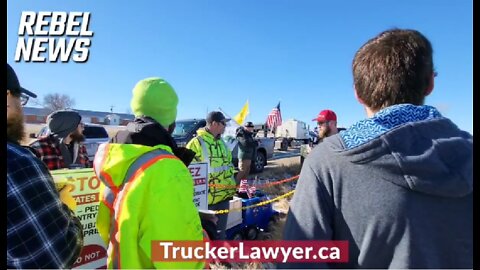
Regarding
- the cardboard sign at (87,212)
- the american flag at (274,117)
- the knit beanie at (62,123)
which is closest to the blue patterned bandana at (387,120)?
the cardboard sign at (87,212)

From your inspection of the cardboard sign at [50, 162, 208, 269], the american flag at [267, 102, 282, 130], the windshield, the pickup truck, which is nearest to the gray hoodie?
the cardboard sign at [50, 162, 208, 269]

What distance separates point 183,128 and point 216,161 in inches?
264

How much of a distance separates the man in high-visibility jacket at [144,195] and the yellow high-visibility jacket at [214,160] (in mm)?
2334

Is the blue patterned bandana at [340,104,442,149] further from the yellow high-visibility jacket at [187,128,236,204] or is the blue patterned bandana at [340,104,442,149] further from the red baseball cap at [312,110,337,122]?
the red baseball cap at [312,110,337,122]

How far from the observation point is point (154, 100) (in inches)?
68.3

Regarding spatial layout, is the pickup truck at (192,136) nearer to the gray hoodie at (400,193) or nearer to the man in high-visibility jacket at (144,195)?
the man in high-visibility jacket at (144,195)

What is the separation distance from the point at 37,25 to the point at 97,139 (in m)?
7.98

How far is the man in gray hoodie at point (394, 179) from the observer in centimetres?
96

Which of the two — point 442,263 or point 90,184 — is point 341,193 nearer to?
point 442,263

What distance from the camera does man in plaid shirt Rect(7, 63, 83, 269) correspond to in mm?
1266

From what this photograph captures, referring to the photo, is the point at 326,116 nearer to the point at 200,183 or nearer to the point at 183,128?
the point at 200,183

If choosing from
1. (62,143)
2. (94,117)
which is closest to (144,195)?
(62,143)

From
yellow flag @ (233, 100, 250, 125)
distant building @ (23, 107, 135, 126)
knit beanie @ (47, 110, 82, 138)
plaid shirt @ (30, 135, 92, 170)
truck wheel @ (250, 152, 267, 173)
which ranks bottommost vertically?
truck wheel @ (250, 152, 267, 173)
